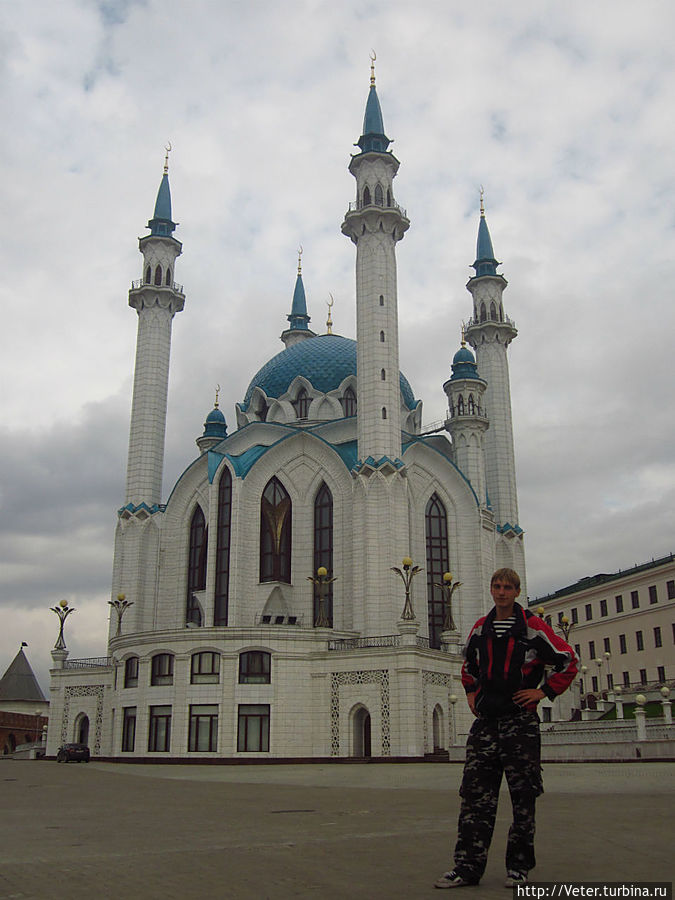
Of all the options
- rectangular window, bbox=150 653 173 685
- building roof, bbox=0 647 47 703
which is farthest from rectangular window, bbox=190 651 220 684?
building roof, bbox=0 647 47 703

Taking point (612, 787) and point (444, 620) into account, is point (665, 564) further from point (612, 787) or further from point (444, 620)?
point (612, 787)

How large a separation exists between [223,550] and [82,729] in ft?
42.7

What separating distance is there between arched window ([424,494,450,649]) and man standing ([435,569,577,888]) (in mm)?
41162

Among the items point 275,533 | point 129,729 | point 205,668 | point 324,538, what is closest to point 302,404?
point 275,533

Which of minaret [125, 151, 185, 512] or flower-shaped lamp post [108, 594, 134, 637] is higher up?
minaret [125, 151, 185, 512]

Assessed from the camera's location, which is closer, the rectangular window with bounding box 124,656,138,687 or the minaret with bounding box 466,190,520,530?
the rectangular window with bounding box 124,656,138,687

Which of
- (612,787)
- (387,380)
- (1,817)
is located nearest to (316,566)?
(387,380)

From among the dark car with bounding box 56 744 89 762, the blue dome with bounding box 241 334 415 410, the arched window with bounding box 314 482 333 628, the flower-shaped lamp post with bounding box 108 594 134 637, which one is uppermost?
the blue dome with bounding box 241 334 415 410

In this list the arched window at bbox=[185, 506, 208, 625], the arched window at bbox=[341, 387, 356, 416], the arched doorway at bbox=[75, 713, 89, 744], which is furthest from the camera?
the arched window at bbox=[341, 387, 356, 416]

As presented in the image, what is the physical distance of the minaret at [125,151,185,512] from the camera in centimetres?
5234

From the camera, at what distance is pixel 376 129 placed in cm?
5203

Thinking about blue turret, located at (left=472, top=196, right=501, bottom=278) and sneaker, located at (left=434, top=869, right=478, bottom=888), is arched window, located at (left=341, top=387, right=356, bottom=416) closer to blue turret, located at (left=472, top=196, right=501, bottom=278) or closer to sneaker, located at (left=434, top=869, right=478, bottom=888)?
blue turret, located at (left=472, top=196, right=501, bottom=278)

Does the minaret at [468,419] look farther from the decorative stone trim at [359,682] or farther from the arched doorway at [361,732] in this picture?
the arched doorway at [361,732]

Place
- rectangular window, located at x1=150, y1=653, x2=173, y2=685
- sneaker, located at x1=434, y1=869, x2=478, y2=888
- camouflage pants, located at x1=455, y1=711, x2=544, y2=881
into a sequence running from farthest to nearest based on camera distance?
rectangular window, located at x1=150, y1=653, x2=173, y2=685, camouflage pants, located at x1=455, y1=711, x2=544, y2=881, sneaker, located at x1=434, y1=869, x2=478, y2=888
